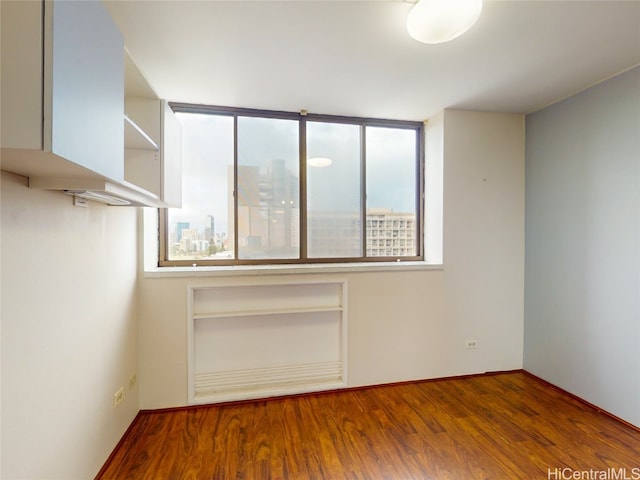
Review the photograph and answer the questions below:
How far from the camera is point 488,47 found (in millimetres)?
1791

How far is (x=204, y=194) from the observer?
2.64 metres

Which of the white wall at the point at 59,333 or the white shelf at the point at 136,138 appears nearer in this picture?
the white wall at the point at 59,333

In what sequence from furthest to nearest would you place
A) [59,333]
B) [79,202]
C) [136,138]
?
[136,138] → [79,202] → [59,333]

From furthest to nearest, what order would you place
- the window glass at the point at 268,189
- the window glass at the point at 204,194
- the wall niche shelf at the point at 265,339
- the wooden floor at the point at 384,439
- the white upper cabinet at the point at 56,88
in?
the window glass at the point at 268,189 → the window glass at the point at 204,194 → the wall niche shelf at the point at 265,339 → the wooden floor at the point at 384,439 → the white upper cabinet at the point at 56,88

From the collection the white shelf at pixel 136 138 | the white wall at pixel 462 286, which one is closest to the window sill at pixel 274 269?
the white wall at pixel 462 286

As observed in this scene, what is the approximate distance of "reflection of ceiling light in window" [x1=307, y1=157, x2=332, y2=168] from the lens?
2859 mm

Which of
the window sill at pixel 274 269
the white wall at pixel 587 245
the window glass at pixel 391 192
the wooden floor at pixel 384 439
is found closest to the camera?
the wooden floor at pixel 384 439

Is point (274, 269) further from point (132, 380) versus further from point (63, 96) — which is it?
point (63, 96)

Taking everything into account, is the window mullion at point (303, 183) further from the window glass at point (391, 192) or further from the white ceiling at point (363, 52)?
the window glass at point (391, 192)

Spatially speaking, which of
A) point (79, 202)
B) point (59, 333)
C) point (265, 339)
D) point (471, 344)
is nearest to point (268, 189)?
point (265, 339)

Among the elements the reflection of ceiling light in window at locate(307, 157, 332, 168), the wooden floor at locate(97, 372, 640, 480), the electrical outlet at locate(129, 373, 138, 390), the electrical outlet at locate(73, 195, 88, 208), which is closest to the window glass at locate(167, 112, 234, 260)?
the reflection of ceiling light in window at locate(307, 157, 332, 168)

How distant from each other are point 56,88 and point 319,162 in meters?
2.24

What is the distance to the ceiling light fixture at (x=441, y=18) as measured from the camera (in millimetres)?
1345

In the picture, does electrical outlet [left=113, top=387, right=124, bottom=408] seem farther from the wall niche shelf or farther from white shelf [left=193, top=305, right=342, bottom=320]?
white shelf [left=193, top=305, right=342, bottom=320]
